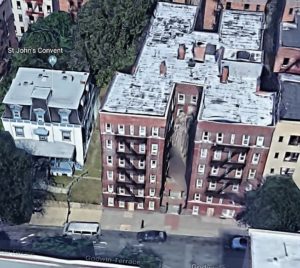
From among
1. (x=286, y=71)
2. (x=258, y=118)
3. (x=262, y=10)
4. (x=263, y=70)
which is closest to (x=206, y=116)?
(x=258, y=118)

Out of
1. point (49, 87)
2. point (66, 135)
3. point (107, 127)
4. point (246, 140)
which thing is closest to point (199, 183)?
point (246, 140)

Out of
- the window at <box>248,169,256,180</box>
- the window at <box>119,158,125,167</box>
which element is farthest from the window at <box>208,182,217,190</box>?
the window at <box>119,158,125,167</box>

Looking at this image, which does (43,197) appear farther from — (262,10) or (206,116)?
(262,10)

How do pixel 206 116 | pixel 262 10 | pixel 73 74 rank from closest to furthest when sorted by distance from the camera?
pixel 206 116 → pixel 73 74 → pixel 262 10

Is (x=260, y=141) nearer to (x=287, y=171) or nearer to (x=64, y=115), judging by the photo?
(x=287, y=171)

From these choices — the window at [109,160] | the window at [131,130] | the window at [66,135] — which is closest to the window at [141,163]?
the window at [109,160]

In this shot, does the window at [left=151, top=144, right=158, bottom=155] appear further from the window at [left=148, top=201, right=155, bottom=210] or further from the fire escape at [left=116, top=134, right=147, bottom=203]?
the window at [left=148, top=201, right=155, bottom=210]
